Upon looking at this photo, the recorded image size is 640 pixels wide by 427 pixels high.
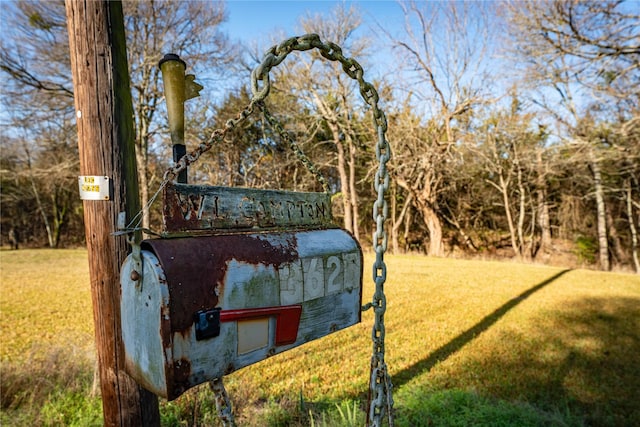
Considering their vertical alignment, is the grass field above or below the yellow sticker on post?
below

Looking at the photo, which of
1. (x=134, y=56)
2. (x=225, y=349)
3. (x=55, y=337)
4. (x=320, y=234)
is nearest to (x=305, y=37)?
(x=320, y=234)

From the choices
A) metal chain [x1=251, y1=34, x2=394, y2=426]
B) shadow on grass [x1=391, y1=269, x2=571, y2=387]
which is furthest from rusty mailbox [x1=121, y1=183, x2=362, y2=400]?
shadow on grass [x1=391, y1=269, x2=571, y2=387]

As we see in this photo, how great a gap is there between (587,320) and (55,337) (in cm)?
752

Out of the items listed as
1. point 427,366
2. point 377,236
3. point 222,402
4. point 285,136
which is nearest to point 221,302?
point 222,402

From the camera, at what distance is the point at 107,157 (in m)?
1.62

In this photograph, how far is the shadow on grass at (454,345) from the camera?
12.2ft

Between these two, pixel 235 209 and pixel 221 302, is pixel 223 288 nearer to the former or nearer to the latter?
pixel 221 302

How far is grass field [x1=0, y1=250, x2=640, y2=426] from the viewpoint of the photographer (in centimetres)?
277

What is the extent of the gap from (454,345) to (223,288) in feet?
14.2

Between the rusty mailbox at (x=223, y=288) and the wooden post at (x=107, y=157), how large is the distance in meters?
0.79

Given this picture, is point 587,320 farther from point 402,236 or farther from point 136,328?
point 402,236

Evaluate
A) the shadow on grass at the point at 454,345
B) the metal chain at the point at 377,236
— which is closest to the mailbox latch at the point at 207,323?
the metal chain at the point at 377,236

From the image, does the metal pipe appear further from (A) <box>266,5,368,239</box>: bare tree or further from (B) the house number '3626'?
(A) <box>266,5,368,239</box>: bare tree

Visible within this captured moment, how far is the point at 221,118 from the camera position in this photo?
46.8ft
